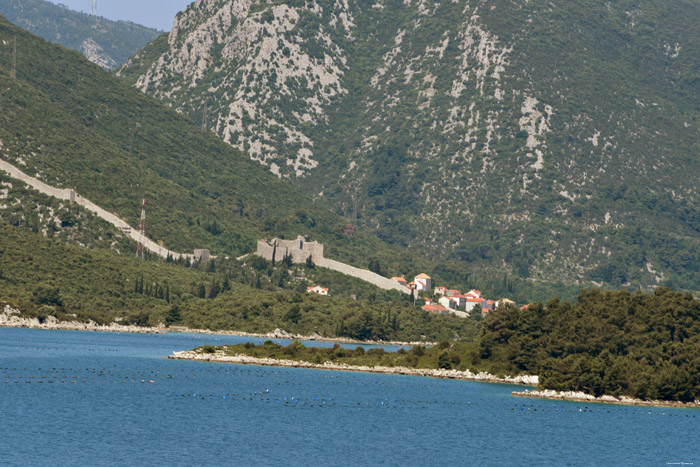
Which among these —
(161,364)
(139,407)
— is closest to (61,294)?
(161,364)

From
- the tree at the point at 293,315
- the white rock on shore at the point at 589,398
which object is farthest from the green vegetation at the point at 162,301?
the white rock on shore at the point at 589,398

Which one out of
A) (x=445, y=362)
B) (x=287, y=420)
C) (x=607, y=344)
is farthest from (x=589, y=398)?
(x=287, y=420)

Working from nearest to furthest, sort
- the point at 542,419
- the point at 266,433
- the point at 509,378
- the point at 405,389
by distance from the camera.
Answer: the point at 266,433 → the point at 542,419 → the point at 405,389 → the point at 509,378

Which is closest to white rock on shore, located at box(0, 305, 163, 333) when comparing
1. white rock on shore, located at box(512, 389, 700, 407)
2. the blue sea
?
the blue sea

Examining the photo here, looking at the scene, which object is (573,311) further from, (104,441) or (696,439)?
(104,441)

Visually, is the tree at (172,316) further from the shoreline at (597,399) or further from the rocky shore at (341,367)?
the shoreline at (597,399)

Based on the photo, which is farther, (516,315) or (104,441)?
(516,315)
